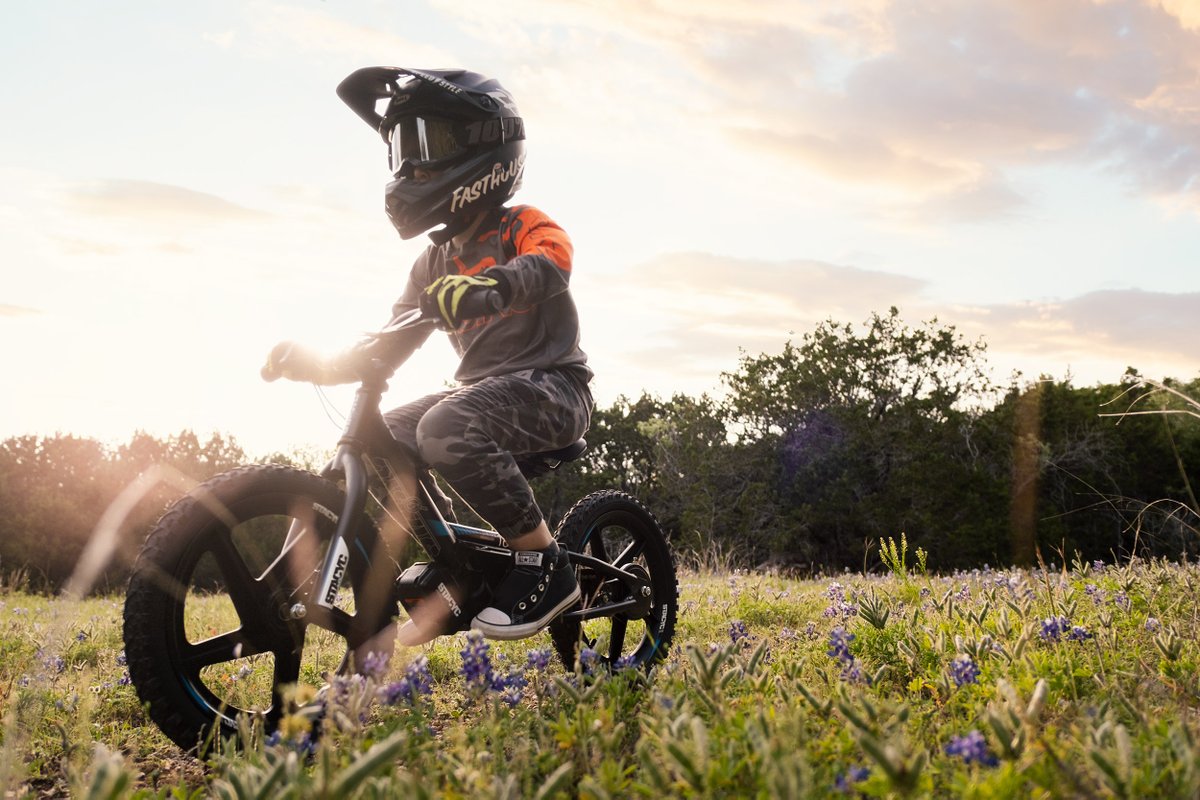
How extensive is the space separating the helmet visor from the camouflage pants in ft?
3.68

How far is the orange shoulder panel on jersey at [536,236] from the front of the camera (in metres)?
4.02

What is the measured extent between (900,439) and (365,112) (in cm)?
2969

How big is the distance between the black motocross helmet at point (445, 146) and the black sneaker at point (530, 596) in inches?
67.4

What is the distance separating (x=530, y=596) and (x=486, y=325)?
4.47 ft

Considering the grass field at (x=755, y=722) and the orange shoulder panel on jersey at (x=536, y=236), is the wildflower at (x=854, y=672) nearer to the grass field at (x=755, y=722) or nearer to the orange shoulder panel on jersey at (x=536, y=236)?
the grass field at (x=755, y=722)

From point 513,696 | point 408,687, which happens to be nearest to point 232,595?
point 408,687

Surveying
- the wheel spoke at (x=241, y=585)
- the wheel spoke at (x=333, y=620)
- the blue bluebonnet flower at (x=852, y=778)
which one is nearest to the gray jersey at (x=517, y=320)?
the wheel spoke at (x=333, y=620)

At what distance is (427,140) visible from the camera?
4145mm

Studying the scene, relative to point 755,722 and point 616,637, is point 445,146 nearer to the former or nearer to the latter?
point 616,637

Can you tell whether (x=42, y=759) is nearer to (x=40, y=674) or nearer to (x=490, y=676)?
(x=40, y=674)

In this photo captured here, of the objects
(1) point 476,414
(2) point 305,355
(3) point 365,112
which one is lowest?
(1) point 476,414

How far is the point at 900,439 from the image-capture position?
3148 cm

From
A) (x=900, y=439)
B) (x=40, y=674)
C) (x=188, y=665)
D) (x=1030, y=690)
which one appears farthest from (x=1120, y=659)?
(x=900, y=439)

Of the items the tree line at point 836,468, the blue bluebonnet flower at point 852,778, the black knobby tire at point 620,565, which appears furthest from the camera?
the tree line at point 836,468
